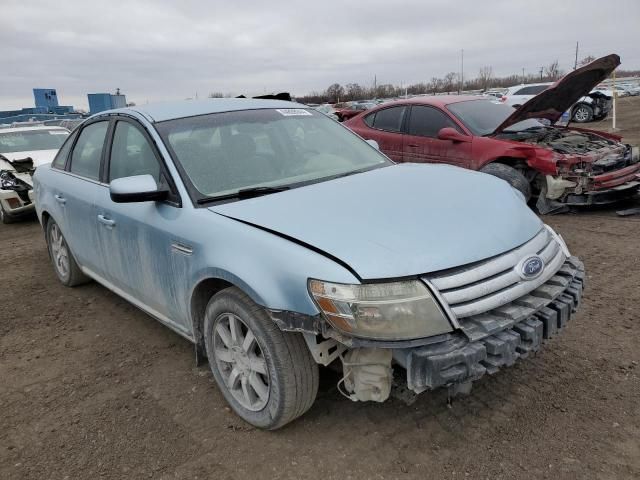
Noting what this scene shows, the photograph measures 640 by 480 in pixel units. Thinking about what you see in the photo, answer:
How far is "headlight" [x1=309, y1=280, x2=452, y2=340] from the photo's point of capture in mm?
2035

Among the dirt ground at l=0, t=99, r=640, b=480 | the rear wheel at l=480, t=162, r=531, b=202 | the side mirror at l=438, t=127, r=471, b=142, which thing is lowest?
the dirt ground at l=0, t=99, r=640, b=480

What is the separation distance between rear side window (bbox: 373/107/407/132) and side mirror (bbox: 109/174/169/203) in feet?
17.1

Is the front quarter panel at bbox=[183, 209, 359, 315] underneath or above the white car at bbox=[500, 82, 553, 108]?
underneath

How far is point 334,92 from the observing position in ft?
219

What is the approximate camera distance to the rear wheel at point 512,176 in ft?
20.1

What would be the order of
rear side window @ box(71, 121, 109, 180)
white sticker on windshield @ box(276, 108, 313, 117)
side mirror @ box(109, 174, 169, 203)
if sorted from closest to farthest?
1. side mirror @ box(109, 174, 169, 203)
2. white sticker on windshield @ box(276, 108, 313, 117)
3. rear side window @ box(71, 121, 109, 180)

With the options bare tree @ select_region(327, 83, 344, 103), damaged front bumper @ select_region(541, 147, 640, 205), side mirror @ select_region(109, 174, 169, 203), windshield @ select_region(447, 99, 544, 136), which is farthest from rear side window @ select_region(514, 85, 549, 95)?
A: bare tree @ select_region(327, 83, 344, 103)

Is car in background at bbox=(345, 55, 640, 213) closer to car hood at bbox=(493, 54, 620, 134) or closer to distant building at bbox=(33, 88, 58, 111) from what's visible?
car hood at bbox=(493, 54, 620, 134)

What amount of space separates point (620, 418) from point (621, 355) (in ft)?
2.23

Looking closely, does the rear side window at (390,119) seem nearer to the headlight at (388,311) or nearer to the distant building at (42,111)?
the headlight at (388,311)

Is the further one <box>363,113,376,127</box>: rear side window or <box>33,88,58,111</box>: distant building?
<box>33,88,58,111</box>: distant building

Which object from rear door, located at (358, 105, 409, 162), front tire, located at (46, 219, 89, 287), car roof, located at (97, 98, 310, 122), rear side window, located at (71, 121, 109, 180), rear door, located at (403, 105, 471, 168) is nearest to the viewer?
car roof, located at (97, 98, 310, 122)

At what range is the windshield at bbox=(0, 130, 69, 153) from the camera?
9156 mm

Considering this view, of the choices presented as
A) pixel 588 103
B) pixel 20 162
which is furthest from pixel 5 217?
pixel 588 103
